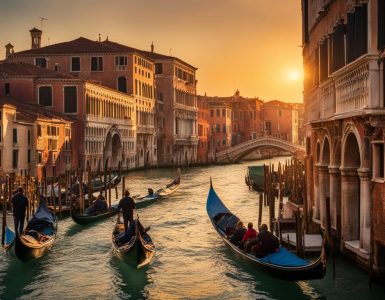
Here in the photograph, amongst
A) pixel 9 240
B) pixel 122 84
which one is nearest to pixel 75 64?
pixel 122 84

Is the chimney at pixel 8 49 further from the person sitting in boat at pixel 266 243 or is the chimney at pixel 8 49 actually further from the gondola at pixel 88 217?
the person sitting in boat at pixel 266 243

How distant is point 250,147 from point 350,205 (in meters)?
33.9

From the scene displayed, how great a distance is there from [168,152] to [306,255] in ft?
100

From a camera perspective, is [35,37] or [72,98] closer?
[72,98]

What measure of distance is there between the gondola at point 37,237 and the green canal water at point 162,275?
0.55 feet

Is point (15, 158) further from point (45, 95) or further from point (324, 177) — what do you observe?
point (324, 177)

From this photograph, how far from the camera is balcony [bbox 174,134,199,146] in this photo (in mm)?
39844

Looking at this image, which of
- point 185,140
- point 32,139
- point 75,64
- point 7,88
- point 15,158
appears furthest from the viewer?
point 185,140

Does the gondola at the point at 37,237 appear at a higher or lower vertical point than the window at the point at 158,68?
lower

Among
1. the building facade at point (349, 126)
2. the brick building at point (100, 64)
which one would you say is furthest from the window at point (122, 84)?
the building facade at point (349, 126)

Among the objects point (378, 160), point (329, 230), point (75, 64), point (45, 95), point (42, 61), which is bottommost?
point (329, 230)

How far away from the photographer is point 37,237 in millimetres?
9828

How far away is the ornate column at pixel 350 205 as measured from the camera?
807 centimetres

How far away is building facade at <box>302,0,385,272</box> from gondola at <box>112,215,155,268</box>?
233 cm
